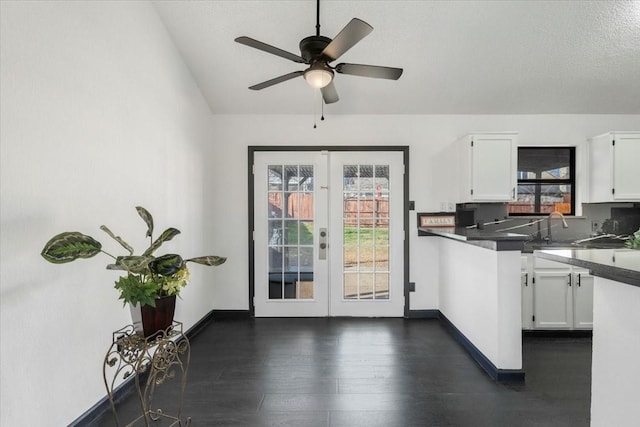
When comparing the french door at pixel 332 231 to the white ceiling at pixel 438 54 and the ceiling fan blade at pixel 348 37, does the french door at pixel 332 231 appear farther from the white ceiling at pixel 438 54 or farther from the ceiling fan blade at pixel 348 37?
the ceiling fan blade at pixel 348 37

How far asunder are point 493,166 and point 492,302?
165cm

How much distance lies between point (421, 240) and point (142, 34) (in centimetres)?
345

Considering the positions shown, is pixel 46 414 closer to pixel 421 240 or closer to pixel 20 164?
pixel 20 164

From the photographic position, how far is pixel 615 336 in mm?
1287

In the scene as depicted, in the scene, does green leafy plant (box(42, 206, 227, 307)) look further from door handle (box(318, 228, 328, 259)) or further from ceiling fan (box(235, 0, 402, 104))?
door handle (box(318, 228, 328, 259))

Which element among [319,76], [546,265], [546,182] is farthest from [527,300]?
[319,76]

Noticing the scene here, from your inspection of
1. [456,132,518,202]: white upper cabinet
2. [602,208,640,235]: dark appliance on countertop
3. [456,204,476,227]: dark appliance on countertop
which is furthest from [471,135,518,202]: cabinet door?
[602,208,640,235]: dark appliance on countertop

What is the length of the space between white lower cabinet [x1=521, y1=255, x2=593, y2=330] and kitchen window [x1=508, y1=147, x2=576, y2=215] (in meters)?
0.90

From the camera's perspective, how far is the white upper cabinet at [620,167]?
3.38 metres

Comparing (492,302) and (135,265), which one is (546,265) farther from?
(135,265)

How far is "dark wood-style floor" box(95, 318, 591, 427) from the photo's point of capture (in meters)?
2.00

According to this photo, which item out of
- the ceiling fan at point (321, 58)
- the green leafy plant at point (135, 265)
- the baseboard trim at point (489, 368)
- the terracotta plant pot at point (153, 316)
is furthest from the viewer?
the baseboard trim at point (489, 368)

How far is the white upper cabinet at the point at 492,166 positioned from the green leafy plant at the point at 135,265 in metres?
2.89

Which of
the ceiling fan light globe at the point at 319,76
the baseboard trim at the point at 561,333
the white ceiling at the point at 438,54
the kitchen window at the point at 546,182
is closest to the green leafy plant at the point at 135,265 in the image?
the ceiling fan light globe at the point at 319,76
